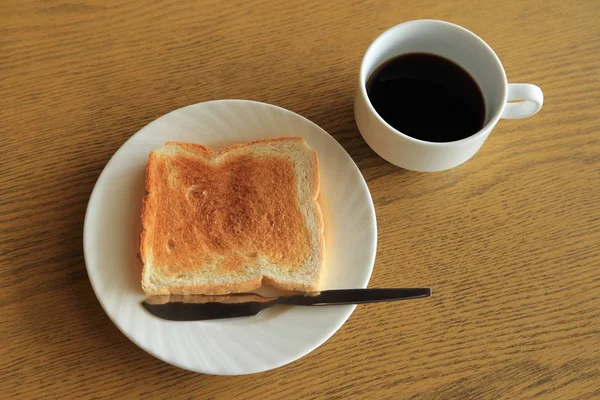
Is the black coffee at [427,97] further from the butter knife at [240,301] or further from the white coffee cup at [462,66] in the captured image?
the butter knife at [240,301]

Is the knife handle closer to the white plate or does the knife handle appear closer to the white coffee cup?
the white plate

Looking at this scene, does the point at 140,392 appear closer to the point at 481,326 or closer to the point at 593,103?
the point at 481,326

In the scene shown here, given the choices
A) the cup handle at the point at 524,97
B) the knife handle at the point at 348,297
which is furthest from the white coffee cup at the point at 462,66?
the knife handle at the point at 348,297

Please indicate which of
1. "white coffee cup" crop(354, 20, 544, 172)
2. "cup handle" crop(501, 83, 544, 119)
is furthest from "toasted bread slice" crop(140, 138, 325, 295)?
"cup handle" crop(501, 83, 544, 119)

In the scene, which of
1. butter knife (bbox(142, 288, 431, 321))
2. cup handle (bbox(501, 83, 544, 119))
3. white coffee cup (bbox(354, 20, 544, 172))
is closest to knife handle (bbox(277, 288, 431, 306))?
butter knife (bbox(142, 288, 431, 321))

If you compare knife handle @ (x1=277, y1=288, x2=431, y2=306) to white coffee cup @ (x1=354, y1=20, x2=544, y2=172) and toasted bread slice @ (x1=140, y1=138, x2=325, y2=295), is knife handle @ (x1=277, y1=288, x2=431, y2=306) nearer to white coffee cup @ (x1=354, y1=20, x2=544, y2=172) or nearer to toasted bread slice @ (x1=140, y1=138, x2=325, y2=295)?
toasted bread slice @ (x1=140, y1=138, x2=325, y2=295)

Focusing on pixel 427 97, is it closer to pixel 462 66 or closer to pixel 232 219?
pixel 462 66

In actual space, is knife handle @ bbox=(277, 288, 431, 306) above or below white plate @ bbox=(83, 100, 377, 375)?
below
